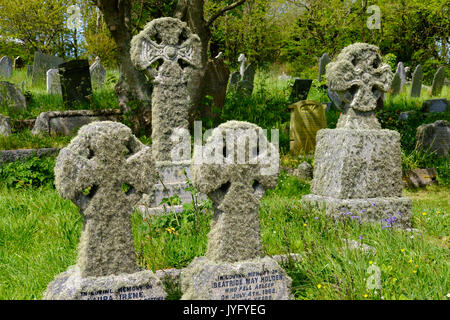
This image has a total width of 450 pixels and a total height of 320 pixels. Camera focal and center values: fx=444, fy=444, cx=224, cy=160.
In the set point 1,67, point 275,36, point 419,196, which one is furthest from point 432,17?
point 1,67

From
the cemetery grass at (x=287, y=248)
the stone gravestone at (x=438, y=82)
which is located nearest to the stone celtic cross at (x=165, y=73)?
the cemetery grass at (x=287, y=248)

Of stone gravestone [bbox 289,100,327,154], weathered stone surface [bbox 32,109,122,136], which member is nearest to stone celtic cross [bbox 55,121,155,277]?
weathered stone surface [bbox 32,109,122,136]

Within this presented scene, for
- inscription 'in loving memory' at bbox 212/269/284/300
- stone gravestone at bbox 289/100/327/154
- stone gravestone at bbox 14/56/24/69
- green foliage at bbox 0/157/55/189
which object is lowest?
inscription 'in loving memory' at bbox 212/269/284/300

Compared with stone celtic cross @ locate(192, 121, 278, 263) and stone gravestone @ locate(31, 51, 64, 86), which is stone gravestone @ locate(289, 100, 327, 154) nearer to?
stone celtic cross @ locate(192, 121, 278, 263)

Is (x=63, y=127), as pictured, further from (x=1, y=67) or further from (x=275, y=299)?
(x=1, y=67)

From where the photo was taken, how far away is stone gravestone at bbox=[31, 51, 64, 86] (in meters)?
14.2

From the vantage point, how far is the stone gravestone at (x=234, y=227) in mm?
2994

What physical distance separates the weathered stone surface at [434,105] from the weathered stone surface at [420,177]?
6900mm

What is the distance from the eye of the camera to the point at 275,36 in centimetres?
2541

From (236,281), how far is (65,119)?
705 cm

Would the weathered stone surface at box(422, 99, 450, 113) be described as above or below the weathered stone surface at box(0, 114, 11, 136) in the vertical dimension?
above

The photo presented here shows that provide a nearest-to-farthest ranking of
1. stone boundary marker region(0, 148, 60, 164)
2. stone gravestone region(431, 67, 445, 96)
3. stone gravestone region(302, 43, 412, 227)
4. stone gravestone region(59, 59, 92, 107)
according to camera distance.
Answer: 1. stone gravestone region(302, 43, 412, 227)
2. stone boundary marker region(0, 148, 60, 164)
3. stone gravestone region(59, 59, 92, 107)
4. stone gravestone region(431, 67, 445, 96)

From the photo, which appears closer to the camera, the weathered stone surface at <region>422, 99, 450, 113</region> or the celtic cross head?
the celtic cross head
